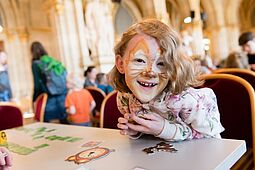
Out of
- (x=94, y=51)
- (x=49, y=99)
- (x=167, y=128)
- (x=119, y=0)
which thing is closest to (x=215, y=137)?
(x=167, y=128)

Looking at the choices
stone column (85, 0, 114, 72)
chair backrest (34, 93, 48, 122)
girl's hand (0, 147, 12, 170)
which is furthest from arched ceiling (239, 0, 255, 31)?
girl's hand (0, 147, 12, 170)

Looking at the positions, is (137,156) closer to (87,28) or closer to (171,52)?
(171,52)

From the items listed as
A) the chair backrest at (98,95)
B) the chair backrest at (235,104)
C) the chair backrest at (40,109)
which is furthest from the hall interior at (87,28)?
the chair backrest at (235,104)

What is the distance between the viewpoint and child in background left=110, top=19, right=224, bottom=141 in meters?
0.80

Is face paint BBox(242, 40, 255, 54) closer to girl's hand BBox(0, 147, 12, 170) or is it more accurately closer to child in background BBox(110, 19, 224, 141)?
child in background BBox(110, 19, 224, 141)

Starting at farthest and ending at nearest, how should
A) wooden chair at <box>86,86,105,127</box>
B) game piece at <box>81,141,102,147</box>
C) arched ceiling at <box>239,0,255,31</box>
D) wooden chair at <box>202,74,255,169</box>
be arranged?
arched ceiling at <box>239,0,255,31</box> < wooden chair at <box>86,86,105,127</box> < wooden chair at <box>202,74,255,169</box> < game piece at <box>81,141,102,147</box>

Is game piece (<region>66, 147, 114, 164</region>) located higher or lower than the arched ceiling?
lower

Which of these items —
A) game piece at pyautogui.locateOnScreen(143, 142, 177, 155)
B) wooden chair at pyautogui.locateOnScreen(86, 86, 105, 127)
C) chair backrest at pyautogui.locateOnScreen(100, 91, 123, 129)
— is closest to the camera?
game piece at pyautogui.locateOnScreen(143, 142, 177, 155)

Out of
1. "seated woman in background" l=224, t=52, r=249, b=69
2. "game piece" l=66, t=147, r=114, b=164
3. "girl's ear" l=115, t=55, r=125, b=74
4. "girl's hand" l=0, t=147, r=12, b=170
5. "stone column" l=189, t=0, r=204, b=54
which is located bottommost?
"game piece" l=66, t=147, r=114, b=164

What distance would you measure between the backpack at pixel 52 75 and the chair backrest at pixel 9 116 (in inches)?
41.3

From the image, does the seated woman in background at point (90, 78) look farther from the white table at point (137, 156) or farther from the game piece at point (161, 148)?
the game piece at point (161, 148)

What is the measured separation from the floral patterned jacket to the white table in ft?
0.09

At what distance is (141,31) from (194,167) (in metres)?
0.38

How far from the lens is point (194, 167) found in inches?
25.5
